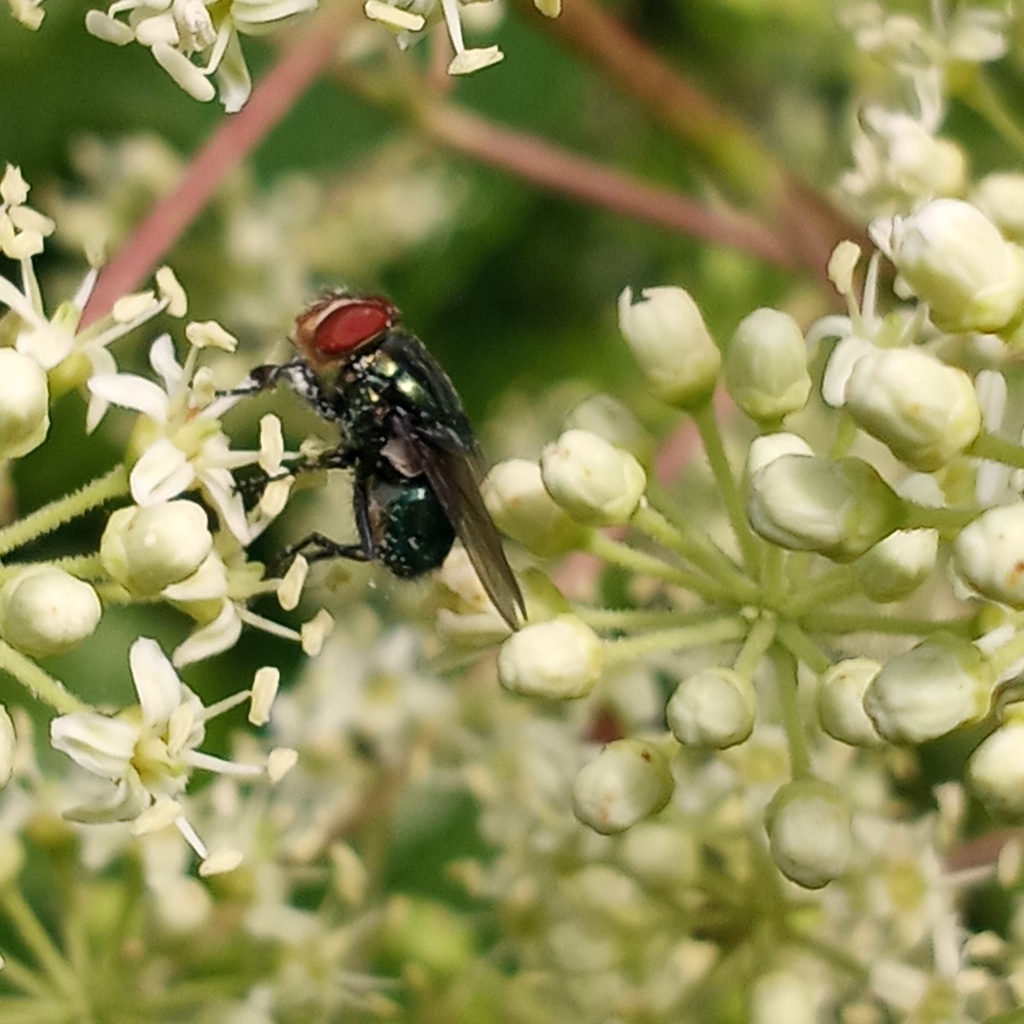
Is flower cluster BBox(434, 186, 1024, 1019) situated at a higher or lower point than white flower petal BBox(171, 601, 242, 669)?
higher

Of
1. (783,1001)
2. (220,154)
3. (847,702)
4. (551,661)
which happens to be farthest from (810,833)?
(220,154)

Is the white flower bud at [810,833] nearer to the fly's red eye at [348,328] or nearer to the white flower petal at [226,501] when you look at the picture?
the white flower petal at [226,501]

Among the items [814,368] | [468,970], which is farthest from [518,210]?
[468,970]

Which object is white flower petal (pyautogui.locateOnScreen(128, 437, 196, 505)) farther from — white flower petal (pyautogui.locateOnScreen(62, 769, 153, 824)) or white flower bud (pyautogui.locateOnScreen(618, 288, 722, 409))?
white flower bud (pyautogui.locateOnScreen(618, 288, 722, 409))

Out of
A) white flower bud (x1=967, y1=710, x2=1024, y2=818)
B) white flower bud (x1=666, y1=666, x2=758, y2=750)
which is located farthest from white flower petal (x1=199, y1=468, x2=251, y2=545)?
white flower bud (x1=967, y1=710, x2=1024, y2=818)

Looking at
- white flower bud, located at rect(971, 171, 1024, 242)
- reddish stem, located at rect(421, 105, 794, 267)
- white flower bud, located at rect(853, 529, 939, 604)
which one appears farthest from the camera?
reddish stem, located at rect(421, 105, 794, 267)

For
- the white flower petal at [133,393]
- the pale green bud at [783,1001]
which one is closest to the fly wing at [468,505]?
the white flower petal at [133,393]

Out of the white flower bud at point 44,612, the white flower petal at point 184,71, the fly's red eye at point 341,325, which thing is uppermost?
the white flower petal at point 184,71

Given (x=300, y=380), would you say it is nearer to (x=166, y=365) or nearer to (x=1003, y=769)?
(x=166, y=365)
